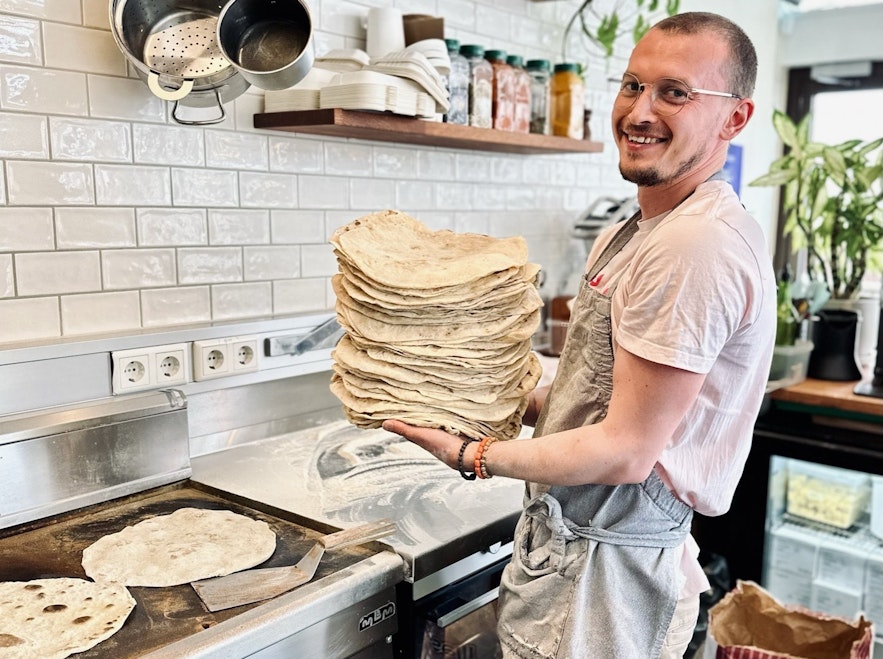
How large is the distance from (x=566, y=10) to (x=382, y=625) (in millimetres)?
2385

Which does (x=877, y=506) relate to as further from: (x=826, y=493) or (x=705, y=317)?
(x=705, y=317)

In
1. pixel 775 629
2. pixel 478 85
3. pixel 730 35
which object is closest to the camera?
pixel 730 35

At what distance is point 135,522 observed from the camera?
5.20 ft

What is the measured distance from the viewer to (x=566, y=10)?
3000 mm

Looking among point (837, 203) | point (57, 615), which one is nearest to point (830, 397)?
point (837, 203)

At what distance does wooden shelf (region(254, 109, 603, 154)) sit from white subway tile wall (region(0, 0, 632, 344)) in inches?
2.8

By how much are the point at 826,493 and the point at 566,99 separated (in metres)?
1.61

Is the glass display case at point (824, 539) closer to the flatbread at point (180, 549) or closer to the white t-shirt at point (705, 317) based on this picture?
the white t-shirt at point (705, 317)

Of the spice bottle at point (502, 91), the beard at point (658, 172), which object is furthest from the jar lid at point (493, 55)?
the beard at point (658, 172)

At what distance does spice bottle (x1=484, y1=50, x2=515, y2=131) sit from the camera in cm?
239

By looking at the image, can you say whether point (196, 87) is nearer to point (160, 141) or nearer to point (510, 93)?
point (160, 141)

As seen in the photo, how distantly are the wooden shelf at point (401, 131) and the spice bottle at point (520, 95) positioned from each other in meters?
0.06

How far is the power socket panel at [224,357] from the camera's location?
1840mm

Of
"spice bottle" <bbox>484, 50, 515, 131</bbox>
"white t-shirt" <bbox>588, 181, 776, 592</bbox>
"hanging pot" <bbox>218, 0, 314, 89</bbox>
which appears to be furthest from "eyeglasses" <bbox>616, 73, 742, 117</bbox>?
"spice bottle" <bbox>484, 50, 515, 131</bbox>
